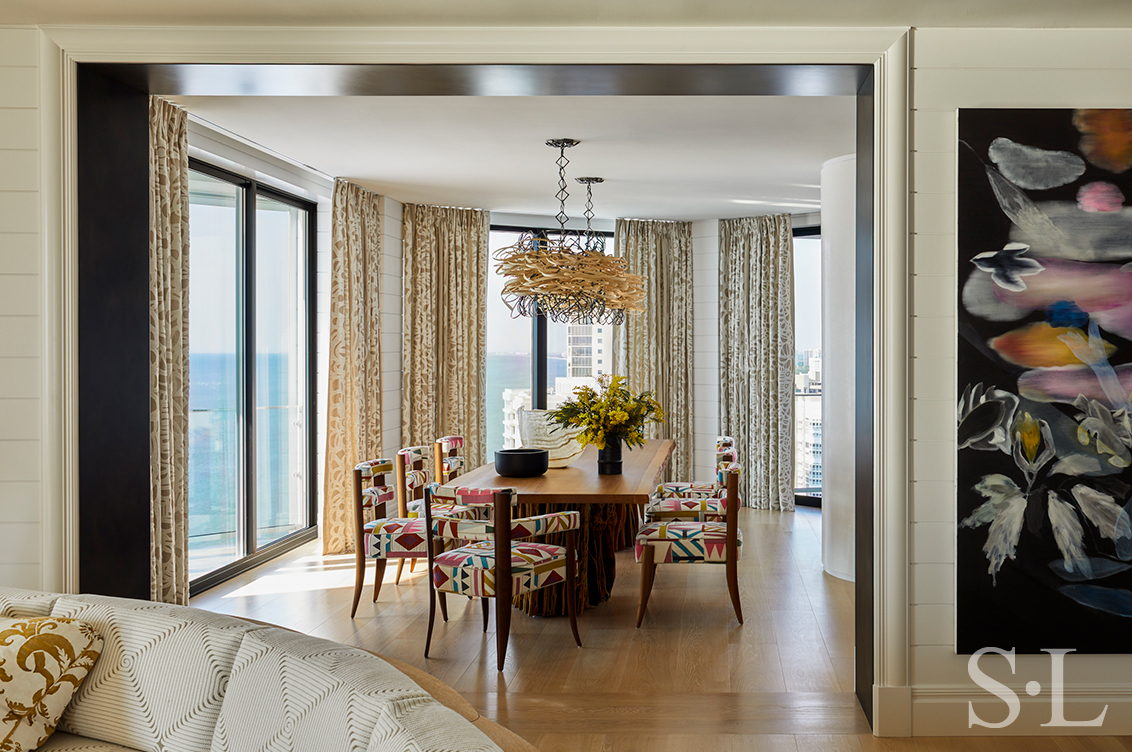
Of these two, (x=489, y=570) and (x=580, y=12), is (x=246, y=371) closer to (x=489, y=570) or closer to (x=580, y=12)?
(x=489, y=570)

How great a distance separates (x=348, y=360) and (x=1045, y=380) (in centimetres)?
448

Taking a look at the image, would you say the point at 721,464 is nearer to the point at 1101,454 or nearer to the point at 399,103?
the point at 1101,454

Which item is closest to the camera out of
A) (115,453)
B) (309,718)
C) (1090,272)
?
(309,718)

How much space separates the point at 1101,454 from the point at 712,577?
2764mm

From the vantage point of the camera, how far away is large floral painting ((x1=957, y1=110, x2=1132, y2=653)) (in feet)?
9.45

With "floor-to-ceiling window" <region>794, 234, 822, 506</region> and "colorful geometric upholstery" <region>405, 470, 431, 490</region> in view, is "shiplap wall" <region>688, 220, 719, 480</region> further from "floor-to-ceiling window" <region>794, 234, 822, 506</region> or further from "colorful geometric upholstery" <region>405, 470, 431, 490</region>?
"colorful geometric upholstery" <region>405, 470, 431, 490</region>

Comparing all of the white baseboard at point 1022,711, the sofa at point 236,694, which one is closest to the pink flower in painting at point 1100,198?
the white baseboard at point 1022,711

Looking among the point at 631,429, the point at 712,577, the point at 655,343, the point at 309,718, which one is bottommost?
the point at 712,577

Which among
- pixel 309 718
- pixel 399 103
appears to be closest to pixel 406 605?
pixel 399 103

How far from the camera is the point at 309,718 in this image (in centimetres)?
154

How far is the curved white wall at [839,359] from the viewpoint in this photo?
5078 millimetres

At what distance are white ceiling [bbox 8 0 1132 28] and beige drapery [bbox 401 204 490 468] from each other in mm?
3979

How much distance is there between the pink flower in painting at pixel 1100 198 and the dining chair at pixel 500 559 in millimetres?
2426

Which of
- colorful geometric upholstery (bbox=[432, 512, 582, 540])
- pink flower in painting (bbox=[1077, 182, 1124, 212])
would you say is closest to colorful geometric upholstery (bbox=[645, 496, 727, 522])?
colorful geometric upholstery (bbox=[432, 512, 582, 540])
